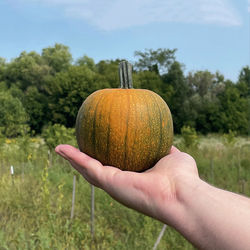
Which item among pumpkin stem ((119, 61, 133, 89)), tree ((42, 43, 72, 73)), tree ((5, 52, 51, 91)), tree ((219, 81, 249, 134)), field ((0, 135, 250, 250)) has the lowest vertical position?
tree ((219, 81, 249, 134))

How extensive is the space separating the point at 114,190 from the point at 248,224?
2.55 ft

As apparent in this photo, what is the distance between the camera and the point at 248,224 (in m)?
1.36

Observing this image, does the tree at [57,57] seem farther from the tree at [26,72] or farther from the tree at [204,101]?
the tree at [204,101]

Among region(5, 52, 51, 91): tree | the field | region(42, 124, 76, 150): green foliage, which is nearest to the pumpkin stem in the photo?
the field

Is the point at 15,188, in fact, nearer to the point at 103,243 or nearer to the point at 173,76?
the point at 103,243

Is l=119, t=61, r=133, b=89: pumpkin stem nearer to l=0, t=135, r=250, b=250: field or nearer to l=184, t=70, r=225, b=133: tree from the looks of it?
l=0, t=135, r=250, b=250: field

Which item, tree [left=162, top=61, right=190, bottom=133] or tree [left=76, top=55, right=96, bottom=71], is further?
tree [left=76, top=55, right=96, bottom=71]

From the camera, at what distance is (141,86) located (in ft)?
118

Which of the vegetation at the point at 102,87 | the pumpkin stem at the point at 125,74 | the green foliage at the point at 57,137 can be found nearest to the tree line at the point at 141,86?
the vegetation at the point at 102,87

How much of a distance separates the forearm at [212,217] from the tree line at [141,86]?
112ft

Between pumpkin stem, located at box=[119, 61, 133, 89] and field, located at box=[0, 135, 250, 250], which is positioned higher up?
pumpkin stem, located at box=[119, 61, 133, 89]

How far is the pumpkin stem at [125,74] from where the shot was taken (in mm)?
2078

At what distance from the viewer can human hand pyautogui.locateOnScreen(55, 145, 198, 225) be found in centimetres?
161

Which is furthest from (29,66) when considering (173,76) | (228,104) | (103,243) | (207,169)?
(103,243)
